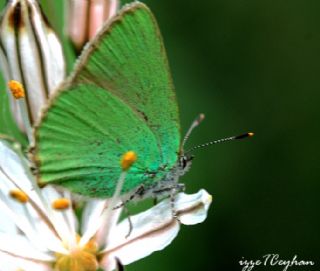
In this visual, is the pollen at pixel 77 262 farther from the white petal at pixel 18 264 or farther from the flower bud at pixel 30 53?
the flower bud at pixel 30 53

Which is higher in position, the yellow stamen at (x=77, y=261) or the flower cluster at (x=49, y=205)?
Answer: the flower cluster at (x=49, y=205)

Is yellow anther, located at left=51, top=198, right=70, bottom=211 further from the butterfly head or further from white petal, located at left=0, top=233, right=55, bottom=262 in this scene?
the butterfly head

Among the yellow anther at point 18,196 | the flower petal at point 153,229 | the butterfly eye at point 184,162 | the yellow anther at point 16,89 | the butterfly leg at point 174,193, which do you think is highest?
the yellow anther at point 16,89

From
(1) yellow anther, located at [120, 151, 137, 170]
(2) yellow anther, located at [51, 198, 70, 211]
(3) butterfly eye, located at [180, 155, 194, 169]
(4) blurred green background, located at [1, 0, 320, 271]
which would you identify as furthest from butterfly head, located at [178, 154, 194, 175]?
(4) blurred green background, located at [1, 0, 320, 271]

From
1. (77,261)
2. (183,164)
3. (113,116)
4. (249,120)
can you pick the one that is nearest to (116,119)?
(113,116)

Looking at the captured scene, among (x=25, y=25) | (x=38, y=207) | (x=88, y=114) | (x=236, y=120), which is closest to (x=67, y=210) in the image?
(x=38, y=207)

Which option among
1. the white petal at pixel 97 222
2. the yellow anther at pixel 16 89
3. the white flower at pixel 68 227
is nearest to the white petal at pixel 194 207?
the white flower at pixel 68 227
